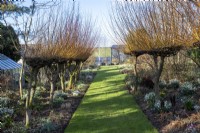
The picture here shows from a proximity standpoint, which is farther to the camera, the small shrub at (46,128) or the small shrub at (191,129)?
the small shrub at (46,128)

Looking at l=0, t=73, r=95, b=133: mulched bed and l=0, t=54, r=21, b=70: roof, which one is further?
l=0, t=54, r=21, b=70: roof

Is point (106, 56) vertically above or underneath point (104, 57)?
above

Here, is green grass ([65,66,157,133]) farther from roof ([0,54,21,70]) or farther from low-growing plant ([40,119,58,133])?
roof ([0,54,21,70])

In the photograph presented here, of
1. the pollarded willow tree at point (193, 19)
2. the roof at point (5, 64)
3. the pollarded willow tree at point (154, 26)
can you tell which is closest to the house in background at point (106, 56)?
the roof at point (5, 64)

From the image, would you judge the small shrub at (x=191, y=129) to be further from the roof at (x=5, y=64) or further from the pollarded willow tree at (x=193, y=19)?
the roof at (x=5, y=64)

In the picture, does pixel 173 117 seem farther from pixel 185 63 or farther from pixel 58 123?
→ pixel 185 63

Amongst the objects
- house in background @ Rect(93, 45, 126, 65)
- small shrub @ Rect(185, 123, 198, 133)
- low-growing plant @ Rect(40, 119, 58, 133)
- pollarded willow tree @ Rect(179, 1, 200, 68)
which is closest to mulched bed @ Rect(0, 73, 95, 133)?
low-growing plant @ Rect(40, 119, 58, 133)

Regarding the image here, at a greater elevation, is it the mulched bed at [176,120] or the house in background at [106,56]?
the house in background at [106,56]

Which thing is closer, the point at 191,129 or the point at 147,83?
the point at 191,129

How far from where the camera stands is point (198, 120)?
28.7ft

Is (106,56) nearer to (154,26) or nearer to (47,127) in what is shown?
(154,26)

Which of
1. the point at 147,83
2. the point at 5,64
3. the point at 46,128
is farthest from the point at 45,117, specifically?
the point at 5,64

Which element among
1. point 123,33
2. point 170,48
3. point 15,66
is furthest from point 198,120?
point 15,66

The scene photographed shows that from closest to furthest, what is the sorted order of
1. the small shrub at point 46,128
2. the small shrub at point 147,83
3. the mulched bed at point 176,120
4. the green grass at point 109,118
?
the mulched bed at point 176,120, the small shrub at point 46,128, the green grass at point 109,118, the small shrub at point 147,83
